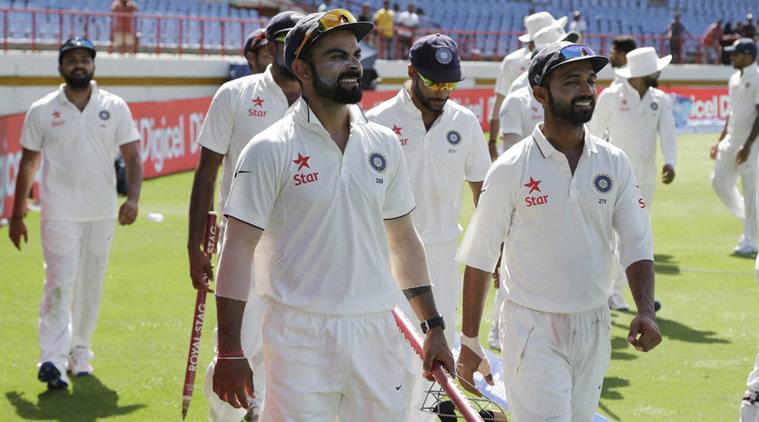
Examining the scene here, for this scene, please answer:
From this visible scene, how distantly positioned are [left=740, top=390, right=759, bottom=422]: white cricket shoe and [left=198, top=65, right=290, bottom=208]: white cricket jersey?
2942mm

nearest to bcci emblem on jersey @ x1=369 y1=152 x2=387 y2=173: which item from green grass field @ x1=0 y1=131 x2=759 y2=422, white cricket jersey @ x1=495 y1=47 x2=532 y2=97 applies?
green grass field @ x1=0 y1=131 x2=759 y2=422

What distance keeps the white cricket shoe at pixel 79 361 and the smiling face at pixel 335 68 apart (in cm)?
519

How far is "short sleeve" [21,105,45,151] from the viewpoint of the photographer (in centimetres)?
948

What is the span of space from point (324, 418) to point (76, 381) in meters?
4.90

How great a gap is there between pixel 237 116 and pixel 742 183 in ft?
32.3

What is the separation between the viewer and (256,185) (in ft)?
15.5

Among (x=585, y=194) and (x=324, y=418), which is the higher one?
(x=585, y=194)

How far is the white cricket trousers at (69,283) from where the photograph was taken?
355 inches

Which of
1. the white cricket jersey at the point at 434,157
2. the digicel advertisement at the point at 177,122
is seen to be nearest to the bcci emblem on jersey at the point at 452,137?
the white cricket jersey at the point at 434,157

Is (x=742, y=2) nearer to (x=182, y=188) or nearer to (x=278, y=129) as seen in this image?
(x=182, y=188)

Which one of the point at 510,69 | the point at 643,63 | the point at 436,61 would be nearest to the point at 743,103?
the point at 510,69

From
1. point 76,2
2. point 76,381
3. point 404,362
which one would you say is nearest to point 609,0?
point 76,2

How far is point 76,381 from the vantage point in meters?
9.30

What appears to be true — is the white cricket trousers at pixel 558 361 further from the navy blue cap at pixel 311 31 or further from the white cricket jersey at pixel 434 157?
the white cricket jersey at pixel 434 157
